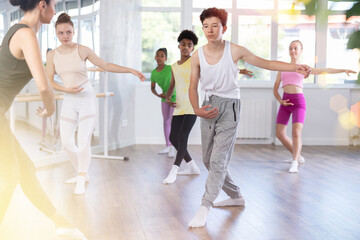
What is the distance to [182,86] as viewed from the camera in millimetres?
4277

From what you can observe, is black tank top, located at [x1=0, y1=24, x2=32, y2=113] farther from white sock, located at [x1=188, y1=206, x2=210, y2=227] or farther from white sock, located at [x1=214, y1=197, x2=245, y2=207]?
white sock, located at [x1=214, y1=197, x2=245, y2=207]

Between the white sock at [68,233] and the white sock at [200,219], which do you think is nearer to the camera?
the white sock at [68,233]

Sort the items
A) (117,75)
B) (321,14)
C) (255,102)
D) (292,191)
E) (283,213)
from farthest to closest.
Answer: (255,102) < (117,75) < (292,191) < (283,213) < (321,14)

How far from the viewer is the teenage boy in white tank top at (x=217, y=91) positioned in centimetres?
278

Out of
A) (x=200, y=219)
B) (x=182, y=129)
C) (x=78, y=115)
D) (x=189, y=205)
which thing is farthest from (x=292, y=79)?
(x=200, y=219)

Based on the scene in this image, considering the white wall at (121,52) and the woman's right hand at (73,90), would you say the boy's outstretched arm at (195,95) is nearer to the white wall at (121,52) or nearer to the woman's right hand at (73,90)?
the woman's right hand at (73,90)

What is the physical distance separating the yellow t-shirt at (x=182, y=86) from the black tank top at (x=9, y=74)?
2.39 meters

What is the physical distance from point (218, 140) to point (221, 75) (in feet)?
1.42

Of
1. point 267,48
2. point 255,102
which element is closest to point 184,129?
point 255,102

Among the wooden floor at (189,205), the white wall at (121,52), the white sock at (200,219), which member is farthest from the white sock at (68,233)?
the white wall at (121,52)

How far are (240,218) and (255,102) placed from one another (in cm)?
419

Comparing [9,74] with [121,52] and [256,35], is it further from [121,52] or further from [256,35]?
[256,35]

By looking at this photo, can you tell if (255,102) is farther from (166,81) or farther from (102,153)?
(102,153)

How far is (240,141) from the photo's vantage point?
7141 mm
